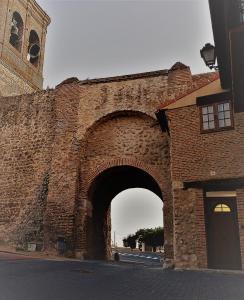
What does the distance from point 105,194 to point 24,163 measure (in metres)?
3.89

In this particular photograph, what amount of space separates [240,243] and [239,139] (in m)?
3.14

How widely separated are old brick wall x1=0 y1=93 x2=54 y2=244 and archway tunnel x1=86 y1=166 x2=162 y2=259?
207cm

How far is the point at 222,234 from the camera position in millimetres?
11266

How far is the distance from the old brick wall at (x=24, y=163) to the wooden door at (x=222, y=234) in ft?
23.2

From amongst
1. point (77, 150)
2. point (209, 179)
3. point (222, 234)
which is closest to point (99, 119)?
point (77, 150)

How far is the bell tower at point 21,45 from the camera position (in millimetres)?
25594

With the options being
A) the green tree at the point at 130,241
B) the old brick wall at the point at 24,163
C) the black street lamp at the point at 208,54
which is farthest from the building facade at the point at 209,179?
the green tree at the point at 130,241

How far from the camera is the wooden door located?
10977 millimetres

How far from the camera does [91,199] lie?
15375mm

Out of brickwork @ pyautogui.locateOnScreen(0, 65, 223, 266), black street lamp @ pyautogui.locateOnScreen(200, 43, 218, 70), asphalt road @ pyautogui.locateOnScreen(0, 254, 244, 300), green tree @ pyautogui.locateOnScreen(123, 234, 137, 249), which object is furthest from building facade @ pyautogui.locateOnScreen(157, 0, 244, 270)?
green tree @ pyautogui.locateOnScreen(123, 234, 137, 249)

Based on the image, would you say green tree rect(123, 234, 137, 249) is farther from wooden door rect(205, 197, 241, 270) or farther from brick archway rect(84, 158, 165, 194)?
wooden door rect(205, 197, 241, 270)

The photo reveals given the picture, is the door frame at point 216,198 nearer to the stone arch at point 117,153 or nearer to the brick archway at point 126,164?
the stone arch at point 117,153

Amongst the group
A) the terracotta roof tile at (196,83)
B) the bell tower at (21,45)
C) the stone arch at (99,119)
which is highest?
the bell tower at (21,45)

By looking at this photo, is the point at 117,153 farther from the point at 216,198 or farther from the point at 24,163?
the point at 216,198
